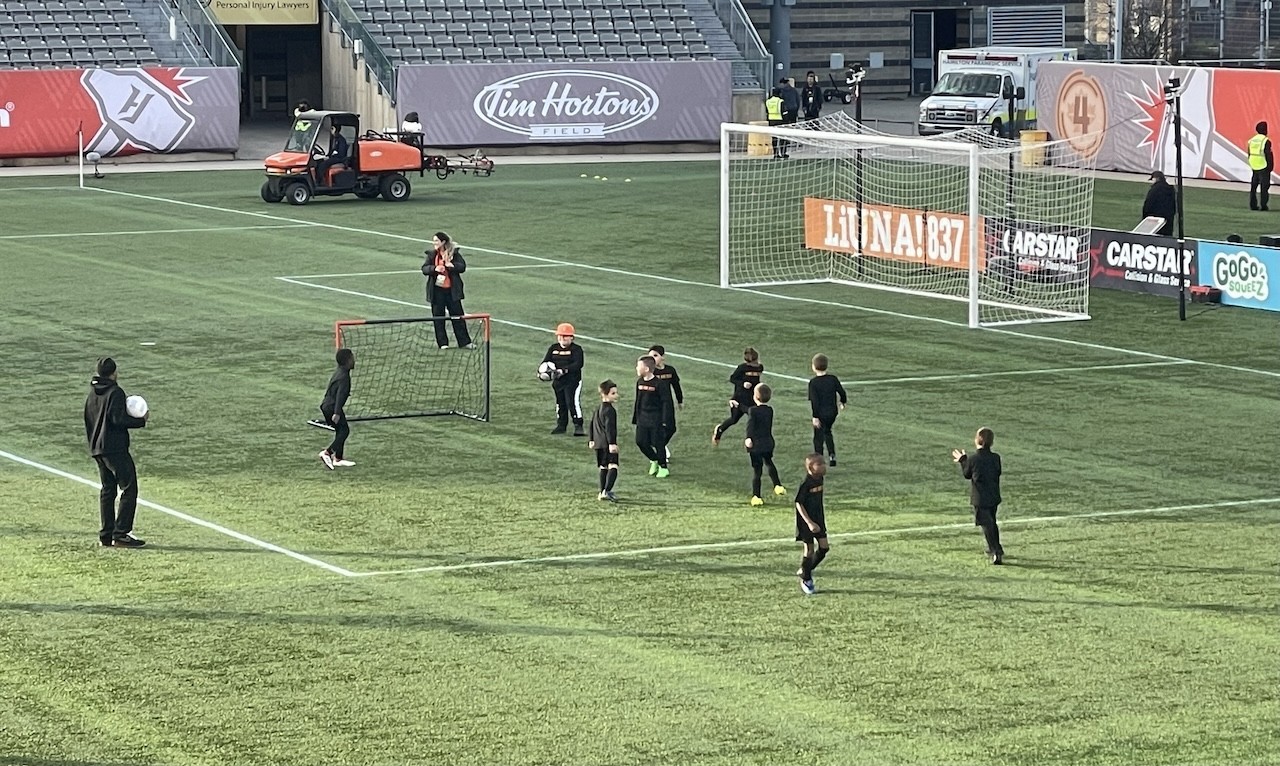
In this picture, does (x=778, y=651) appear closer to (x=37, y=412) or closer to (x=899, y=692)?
(x=899, y=692)

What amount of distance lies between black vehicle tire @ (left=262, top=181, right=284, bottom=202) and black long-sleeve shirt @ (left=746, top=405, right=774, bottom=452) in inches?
1206

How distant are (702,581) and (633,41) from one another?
167ft

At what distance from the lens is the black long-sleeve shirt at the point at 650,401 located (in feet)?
72.9

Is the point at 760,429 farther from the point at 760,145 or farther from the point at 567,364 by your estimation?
the point at 760,145

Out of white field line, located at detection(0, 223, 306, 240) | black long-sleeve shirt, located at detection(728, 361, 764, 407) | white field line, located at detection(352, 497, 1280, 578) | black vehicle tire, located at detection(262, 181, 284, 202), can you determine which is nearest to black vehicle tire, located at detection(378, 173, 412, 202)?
black vehicle tire, located at detection(262, 181, 284, 202)

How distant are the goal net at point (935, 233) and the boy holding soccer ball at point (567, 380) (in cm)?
1039

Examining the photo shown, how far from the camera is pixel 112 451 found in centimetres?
1964

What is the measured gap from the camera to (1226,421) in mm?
25703

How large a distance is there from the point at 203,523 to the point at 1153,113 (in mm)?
39422

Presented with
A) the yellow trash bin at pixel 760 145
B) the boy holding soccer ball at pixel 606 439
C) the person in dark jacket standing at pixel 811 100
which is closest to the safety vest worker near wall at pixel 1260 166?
the yellow trash bin at pixel 760 145

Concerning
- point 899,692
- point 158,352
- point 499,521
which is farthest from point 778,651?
point 158,352

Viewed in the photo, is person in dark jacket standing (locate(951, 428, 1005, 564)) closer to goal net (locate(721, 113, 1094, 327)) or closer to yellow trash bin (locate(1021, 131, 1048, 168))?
goal net (locate(721, 113, 1094, 327))

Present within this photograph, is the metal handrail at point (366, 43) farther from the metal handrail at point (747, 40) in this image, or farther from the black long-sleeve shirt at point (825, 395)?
the black long-sleeve shirt at point (825, 395)

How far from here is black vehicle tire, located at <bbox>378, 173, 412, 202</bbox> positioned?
50.9m
